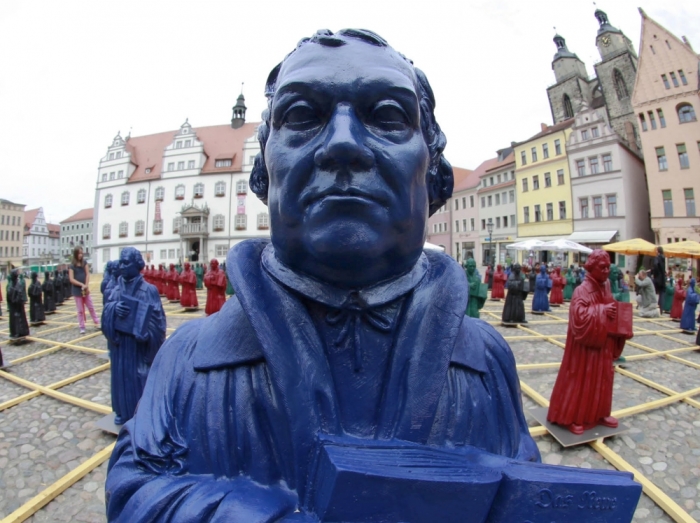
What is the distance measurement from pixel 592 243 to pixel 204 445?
112 feet

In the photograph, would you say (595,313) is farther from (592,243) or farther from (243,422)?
(592,243)

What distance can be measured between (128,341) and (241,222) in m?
37.2

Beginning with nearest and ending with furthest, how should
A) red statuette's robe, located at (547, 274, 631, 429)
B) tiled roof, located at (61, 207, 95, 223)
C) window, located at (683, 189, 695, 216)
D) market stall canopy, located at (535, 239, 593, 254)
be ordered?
red statuette's robe, located at (547, 274, 631, 429) → market stall canopy, located at (535, 239, 593, 254) → window, located at (683, 189, 695, 216) → tiled roof, located at (61, 207, 95, 223)

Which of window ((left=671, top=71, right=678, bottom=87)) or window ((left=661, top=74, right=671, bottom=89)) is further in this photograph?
window ((left=661, top=74, right=671, bottom=89))

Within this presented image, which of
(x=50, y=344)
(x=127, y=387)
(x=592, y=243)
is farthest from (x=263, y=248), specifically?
(x=592, y=243)

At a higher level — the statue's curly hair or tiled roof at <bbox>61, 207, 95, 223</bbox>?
tiled roof at <bbox>61, 207, 95, 223</bbox>

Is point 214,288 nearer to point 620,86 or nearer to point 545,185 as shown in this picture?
point 545,185

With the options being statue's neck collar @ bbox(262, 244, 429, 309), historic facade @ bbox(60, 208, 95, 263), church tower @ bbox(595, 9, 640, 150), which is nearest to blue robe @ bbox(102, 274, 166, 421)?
statue's neck collar @ bbox(262, 244, 429, 309)

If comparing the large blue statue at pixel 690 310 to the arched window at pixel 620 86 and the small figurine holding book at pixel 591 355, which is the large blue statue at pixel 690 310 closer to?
the small figurine holding book at pixel 591 355

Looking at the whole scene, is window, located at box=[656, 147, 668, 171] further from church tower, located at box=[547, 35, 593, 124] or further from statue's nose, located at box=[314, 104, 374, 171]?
statue's nose, located at box=[314, 104, 374, 171]

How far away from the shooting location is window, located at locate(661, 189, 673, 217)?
2609cm

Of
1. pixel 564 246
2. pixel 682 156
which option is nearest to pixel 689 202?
pixel 682 156

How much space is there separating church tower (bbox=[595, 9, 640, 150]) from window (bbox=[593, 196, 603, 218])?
29.5ft

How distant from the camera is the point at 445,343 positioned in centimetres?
102
